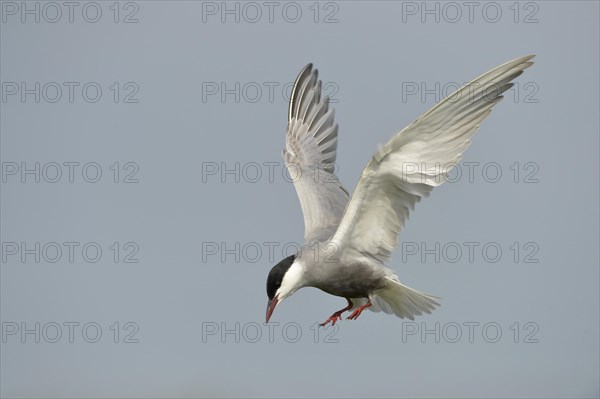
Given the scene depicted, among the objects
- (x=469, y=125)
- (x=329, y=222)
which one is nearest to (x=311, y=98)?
(x=329, y=222)

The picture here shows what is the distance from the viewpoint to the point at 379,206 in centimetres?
893

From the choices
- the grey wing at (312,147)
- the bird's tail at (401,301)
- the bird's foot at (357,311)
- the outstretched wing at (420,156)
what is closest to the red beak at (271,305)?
the outstretched wing at (420,156)

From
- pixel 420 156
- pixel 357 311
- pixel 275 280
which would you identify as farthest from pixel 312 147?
pixel 420 156

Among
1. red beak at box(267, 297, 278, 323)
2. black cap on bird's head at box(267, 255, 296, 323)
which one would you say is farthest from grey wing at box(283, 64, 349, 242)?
red beak at box(267, 297, 278, 323)

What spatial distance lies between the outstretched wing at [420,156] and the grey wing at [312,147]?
3.82 feet

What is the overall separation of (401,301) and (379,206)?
1.09 meters

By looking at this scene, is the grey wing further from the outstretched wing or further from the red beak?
the red beak

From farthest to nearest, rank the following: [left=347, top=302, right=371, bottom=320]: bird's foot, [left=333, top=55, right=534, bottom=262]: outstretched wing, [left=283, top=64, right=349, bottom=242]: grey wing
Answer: [left=283, top=64, right=349, bottom=242]: grey wing < [left=347, top=302, right=371, bottom=320]: bird's foot < [left=333, top=55, right=534, bottom=262]: outstretched wing

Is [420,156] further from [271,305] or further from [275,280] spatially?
[271,305]

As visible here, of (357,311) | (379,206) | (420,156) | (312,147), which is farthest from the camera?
(312,147)

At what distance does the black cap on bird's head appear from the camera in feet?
28.6

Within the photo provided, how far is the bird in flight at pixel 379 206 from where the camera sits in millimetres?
8219

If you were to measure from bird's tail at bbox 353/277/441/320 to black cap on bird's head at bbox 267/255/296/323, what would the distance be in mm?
1068

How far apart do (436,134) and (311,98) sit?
11.0ft
